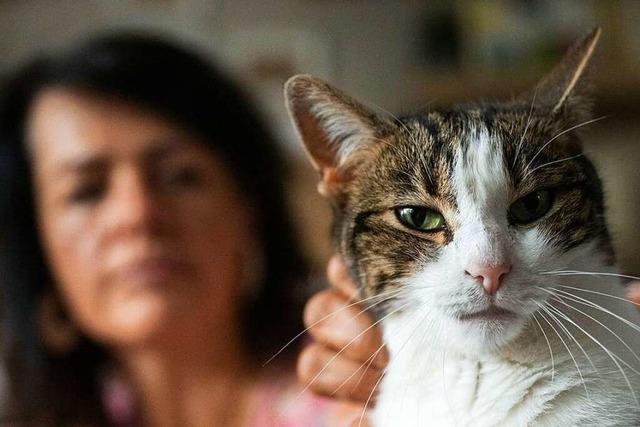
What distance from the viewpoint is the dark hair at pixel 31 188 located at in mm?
1113

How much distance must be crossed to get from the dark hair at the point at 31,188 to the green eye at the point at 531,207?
2.44ft

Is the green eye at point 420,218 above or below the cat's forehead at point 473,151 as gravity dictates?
below

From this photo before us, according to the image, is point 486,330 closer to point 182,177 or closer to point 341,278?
point 341,278

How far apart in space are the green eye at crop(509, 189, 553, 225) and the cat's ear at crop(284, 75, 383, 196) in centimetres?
16

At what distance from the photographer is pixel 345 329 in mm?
681

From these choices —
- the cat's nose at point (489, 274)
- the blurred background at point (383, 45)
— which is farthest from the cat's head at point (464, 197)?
the blurred background at point (383, 45)

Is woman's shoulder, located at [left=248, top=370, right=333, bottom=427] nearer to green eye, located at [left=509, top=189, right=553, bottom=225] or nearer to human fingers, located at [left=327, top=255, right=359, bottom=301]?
human fingers, located at [left=327, top=255, right=359, bottom=301]

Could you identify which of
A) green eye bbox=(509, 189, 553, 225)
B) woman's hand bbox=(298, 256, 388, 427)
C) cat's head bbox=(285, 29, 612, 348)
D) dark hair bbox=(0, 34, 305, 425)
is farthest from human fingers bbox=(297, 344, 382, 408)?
dark hair bbox=(0, 34, 305, 425)

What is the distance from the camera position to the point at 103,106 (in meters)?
1.08

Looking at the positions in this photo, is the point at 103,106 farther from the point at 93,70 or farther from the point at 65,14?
the point at 65,14

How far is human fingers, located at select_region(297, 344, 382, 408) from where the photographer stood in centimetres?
65

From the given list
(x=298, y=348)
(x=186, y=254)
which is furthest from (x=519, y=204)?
(x=298, y=348)

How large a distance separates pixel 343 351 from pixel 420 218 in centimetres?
22

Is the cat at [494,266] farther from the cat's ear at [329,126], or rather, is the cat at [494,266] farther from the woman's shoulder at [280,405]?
the woman's shoulder at [280,405]
